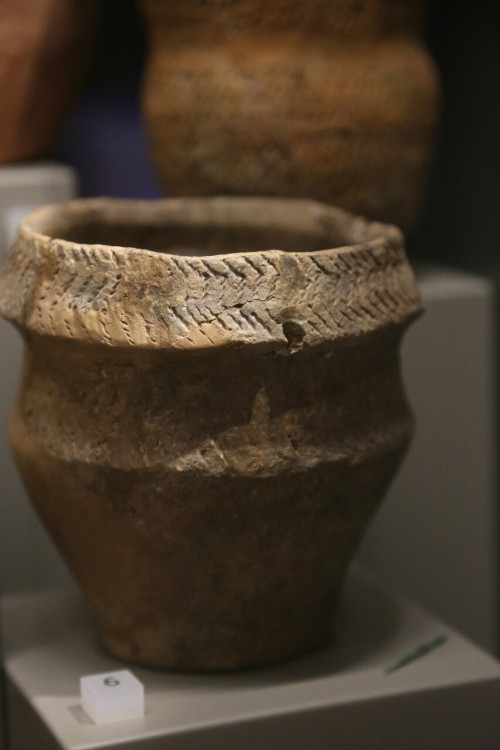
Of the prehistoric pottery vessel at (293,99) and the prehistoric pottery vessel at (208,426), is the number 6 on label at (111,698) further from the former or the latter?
the prehistoric pottery vessel at (293,99)

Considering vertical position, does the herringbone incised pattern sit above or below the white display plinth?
above

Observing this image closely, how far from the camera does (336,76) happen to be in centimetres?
219

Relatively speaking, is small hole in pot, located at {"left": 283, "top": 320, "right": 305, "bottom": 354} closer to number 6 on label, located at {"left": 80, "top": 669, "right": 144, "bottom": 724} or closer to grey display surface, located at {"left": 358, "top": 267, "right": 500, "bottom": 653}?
number 6 on label, located at {"left": 80, "top": 669, "right": 144, "bottom": 724}

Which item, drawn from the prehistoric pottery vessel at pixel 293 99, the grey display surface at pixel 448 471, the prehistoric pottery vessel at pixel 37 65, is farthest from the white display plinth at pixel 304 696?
the prehistoric pottery vessel at pixel 37 65

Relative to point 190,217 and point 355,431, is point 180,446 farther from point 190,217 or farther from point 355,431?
point 190,217

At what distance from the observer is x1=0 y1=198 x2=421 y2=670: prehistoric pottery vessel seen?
155 cm

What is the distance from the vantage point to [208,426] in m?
1.59

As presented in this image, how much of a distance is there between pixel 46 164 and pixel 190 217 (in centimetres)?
42

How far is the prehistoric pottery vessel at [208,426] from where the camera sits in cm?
155

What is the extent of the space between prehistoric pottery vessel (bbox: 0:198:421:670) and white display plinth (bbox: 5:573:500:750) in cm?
6

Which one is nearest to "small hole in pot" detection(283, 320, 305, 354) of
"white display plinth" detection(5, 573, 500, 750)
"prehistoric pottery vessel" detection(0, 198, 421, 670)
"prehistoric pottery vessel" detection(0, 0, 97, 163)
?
"prehistoric pottery vessel" detection(0, 198, 421, 670)

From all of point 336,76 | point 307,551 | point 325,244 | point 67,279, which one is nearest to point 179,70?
point 336,76

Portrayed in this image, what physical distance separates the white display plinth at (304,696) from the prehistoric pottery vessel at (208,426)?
6cm

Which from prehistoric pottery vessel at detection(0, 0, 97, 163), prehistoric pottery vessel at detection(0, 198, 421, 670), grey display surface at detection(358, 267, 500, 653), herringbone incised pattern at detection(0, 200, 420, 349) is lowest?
grey display surface at detection(358, 267, 500, 653)
